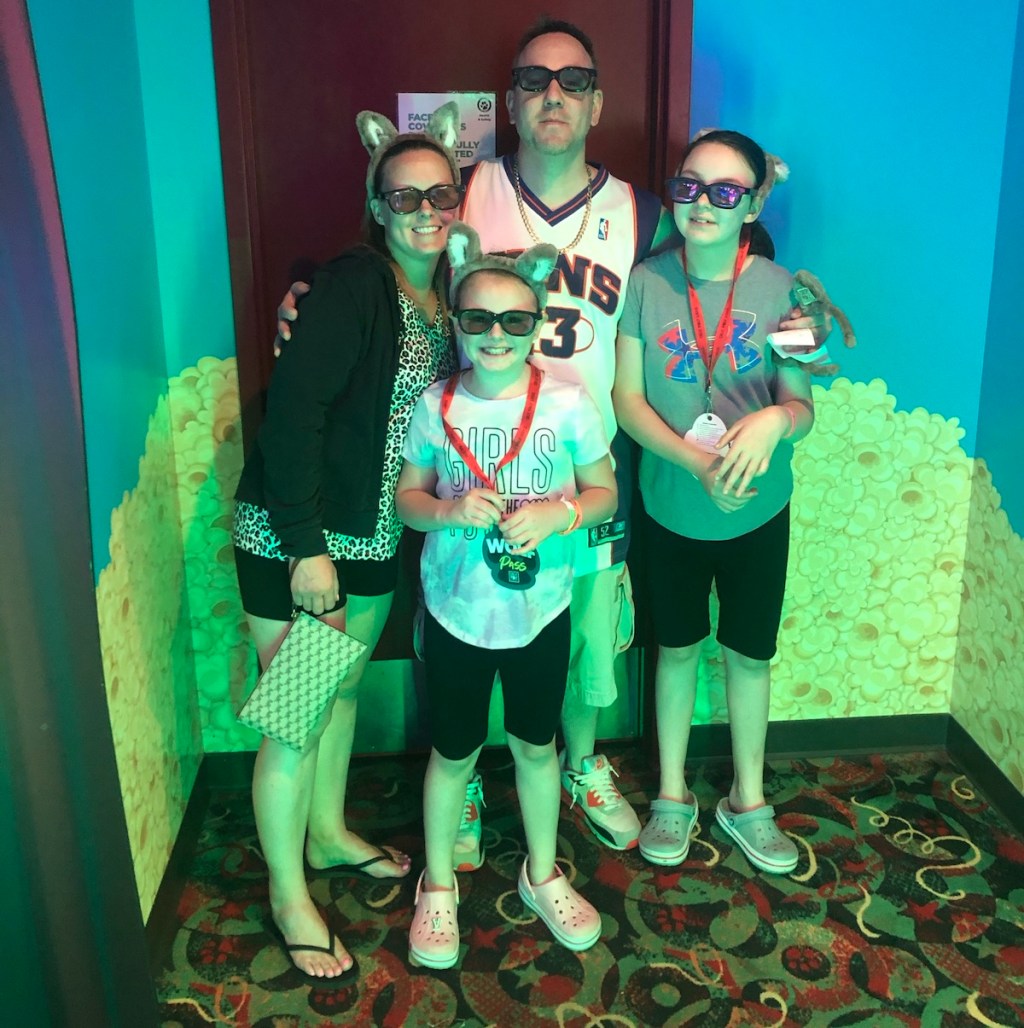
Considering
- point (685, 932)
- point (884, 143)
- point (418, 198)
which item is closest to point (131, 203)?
point (418, 198)

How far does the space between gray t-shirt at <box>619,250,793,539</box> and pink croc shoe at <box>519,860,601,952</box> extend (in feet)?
2.77

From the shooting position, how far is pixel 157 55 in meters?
2.21

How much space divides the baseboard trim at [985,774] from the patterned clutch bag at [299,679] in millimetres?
1738

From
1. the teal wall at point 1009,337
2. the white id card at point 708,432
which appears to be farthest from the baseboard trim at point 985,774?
the white id card at point 708,432

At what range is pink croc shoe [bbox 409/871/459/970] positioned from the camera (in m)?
2.04

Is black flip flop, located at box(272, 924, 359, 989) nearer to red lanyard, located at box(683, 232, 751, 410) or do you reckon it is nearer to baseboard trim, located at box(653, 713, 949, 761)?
baseboard trim, located at box(653, 713, 949, 761)

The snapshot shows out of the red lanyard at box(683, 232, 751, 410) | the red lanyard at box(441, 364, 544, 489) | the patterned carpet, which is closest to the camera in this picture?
the red lanyard at box(441, 364, 544, 489)

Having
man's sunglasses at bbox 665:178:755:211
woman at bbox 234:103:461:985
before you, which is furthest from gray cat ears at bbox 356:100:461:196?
man's sunglasses at bbox 665:178:755:211

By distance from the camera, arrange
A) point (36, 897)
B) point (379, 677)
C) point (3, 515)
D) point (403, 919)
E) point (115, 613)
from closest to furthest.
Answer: point (3, 515)
point (36, 897)
point (115, 613)
point (403, 919)
point (379, 677)

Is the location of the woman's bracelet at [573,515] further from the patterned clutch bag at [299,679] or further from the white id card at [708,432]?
the patterned clutch bag at [299,679]

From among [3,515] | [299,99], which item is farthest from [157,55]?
[3,515]

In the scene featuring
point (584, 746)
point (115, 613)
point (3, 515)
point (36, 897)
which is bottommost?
point (584, 746)

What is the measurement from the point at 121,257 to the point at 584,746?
1599 mm

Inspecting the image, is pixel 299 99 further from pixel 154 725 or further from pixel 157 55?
pixel 154 725
